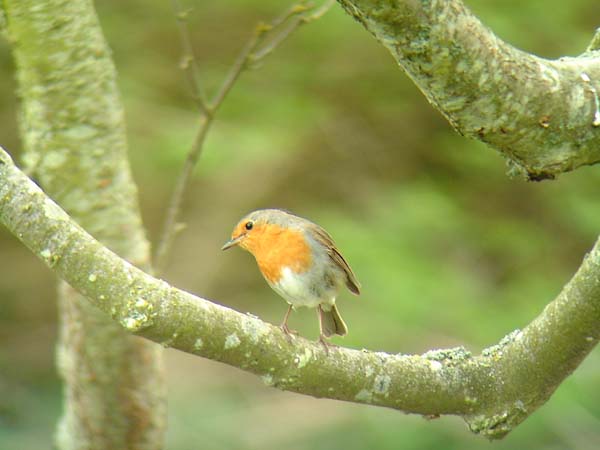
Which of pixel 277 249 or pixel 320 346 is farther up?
pixel 320 346

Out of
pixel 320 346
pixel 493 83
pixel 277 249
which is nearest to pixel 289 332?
pixel 320 346

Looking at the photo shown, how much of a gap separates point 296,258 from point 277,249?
0.30 ft

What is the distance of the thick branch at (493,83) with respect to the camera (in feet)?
5.77

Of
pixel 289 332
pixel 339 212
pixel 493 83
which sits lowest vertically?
pixel 339 212

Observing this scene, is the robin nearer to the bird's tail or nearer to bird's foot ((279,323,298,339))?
the bird's tail

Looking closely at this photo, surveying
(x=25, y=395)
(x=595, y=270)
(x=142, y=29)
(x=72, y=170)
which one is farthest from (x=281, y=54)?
(x=595, y=270)

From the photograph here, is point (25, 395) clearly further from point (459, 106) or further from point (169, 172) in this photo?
point (459, 106)

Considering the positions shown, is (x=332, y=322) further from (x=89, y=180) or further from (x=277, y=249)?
(x=89, y=180)

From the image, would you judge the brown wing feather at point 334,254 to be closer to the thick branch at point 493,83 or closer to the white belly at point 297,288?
the white belly at point 297,288

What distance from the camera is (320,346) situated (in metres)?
2.24

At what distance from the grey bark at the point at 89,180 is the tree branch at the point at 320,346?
1.04 m

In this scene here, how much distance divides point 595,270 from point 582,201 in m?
3.62

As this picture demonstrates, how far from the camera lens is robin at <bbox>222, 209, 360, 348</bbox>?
3451 mm

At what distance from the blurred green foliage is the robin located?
67.2 inches
